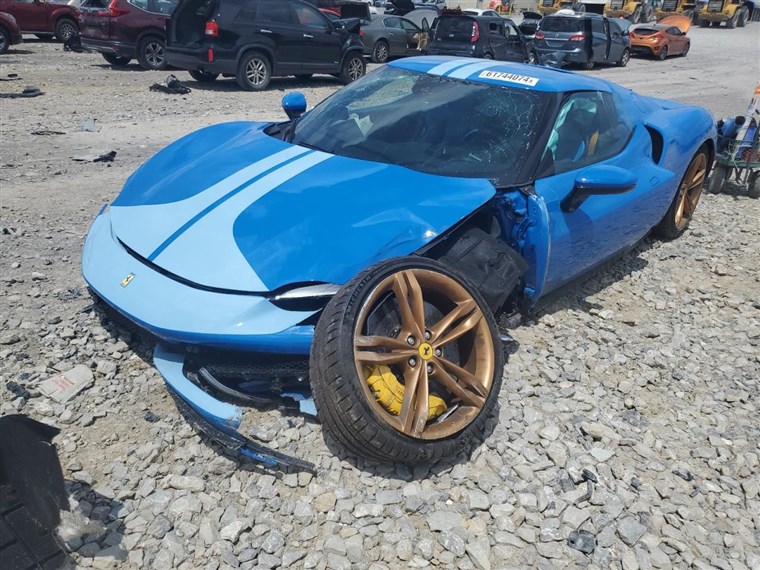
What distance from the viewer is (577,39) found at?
63.4 feet

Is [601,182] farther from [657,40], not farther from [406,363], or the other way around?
[657,40]

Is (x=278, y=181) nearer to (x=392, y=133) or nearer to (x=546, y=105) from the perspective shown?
(x=392, y=133)

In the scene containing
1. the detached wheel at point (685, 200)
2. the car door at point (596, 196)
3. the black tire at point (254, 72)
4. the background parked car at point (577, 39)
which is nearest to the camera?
the car door at point (596, 196)

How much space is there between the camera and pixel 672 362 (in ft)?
12.6

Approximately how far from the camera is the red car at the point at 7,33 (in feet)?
50.5

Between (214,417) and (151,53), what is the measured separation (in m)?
12.8

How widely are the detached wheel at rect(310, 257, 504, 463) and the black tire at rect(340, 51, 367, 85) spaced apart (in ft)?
38.0

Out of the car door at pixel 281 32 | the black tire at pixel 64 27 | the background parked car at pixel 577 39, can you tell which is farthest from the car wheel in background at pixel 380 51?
the black tire at pixel 64 27

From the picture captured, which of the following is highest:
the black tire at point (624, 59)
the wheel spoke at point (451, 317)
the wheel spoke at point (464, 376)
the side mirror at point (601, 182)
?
the side mirror at point (601, 182)

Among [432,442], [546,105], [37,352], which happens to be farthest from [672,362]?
[37,352]

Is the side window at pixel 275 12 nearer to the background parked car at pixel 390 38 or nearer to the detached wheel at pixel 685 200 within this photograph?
the background parked car at pixel 390 38

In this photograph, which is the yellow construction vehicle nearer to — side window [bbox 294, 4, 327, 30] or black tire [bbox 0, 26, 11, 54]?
side window [bbox 294, 4, 327, 30]

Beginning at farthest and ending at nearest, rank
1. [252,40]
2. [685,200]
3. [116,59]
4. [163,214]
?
[116,59] → [252,40] → [685,200] → [163,214]

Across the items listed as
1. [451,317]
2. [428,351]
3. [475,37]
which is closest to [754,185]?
[451,317]
